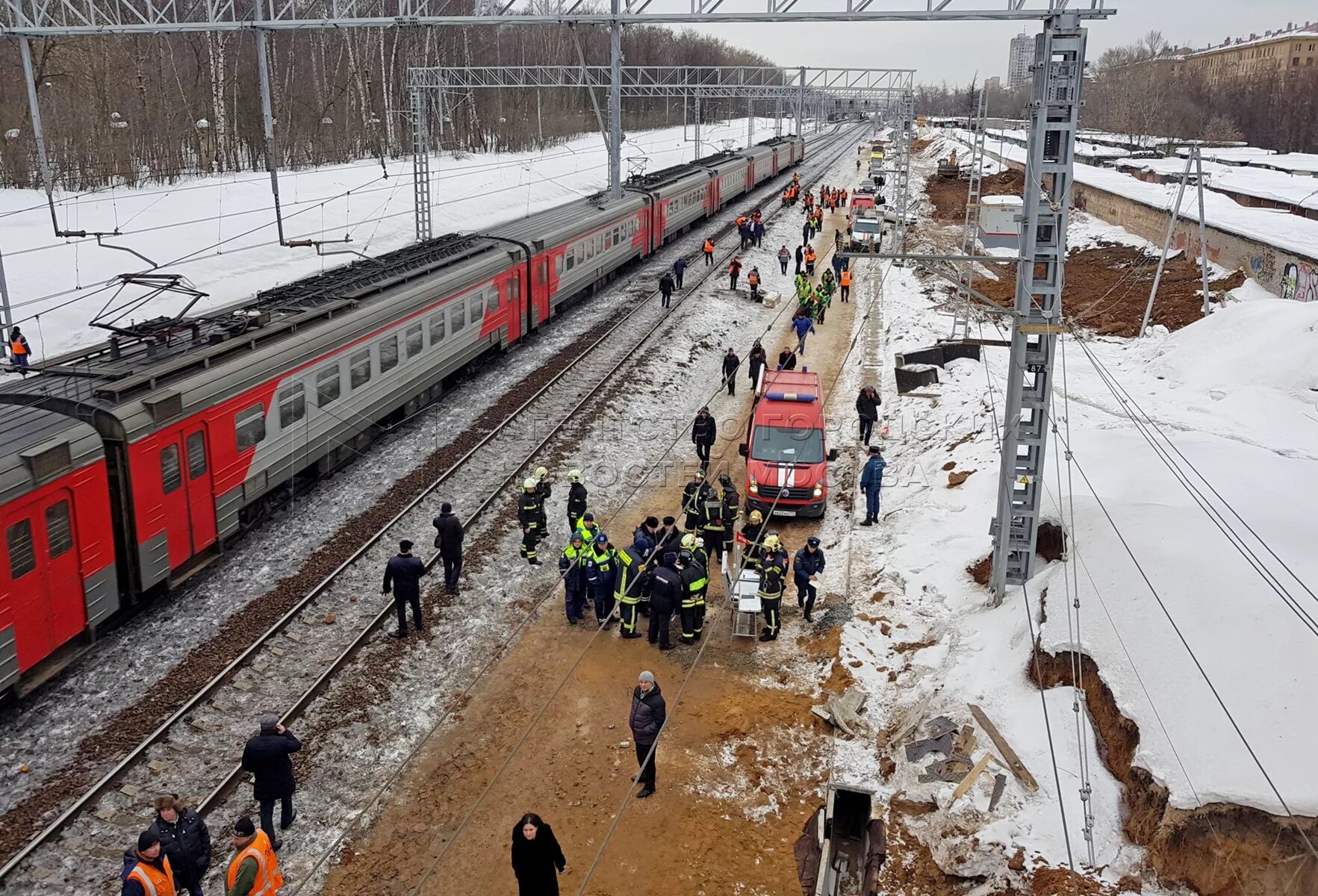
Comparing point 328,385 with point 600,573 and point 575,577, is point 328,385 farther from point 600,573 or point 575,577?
point 600,573

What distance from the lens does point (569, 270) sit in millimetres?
28781

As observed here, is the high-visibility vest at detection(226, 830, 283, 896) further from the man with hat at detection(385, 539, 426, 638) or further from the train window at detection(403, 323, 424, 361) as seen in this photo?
the train window at detection(403, 323, 424, 361)

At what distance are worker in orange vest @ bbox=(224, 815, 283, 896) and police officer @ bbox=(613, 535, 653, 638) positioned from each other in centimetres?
599

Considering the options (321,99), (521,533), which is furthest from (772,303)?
(321,99)

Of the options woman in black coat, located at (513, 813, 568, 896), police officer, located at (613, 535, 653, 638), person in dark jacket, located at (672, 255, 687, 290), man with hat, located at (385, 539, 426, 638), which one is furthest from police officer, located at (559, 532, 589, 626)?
person in dark jacket, located at (672, 255, 687, 290)

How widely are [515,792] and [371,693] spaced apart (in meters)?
2.46

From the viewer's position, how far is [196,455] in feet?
42.6

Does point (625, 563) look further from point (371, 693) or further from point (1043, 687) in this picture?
point (1043, 687)

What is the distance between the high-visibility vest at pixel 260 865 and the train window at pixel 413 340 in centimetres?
1269

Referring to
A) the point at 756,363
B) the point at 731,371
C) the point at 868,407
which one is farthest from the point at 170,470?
the point at 731,371

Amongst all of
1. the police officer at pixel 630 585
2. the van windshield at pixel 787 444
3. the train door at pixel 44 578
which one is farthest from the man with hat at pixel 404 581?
the van windshield at pixel 787 444

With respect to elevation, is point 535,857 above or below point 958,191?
below

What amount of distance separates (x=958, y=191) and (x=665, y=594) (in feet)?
206

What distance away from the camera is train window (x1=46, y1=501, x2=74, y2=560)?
10.5 m
